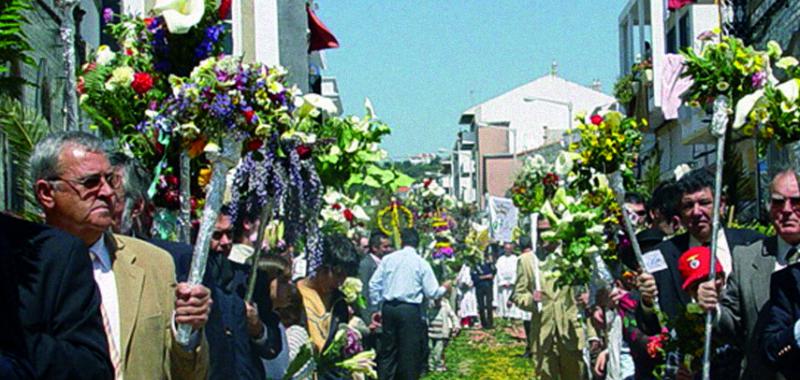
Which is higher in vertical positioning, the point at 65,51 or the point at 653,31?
the point at 653,31

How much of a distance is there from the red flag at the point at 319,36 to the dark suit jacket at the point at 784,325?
25.1 m

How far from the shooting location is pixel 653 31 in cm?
3238

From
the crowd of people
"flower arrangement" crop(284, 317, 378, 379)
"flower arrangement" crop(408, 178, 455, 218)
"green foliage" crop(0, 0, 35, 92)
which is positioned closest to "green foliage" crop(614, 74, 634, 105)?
"flower arrangement" crop(408, 178, 455, 218)

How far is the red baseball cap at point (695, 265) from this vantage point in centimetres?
706

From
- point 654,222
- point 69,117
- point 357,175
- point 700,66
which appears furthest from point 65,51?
point 654,222

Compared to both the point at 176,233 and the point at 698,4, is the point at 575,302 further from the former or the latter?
the point at 698,4

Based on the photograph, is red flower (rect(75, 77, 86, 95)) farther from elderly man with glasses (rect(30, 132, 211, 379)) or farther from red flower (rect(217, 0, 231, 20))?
elderly man with glasses (rect(30, 132, 211, 379))

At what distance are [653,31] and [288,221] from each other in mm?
26322

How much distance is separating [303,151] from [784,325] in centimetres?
243

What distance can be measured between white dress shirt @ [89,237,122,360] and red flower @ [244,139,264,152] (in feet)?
4.38

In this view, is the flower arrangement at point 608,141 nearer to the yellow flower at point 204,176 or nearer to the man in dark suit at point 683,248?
the man in dark suit at point 683,248

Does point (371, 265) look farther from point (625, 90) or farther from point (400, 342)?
point (625, 90)

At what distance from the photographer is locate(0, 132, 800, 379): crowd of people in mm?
3693

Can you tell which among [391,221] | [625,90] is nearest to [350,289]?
[391,221]
